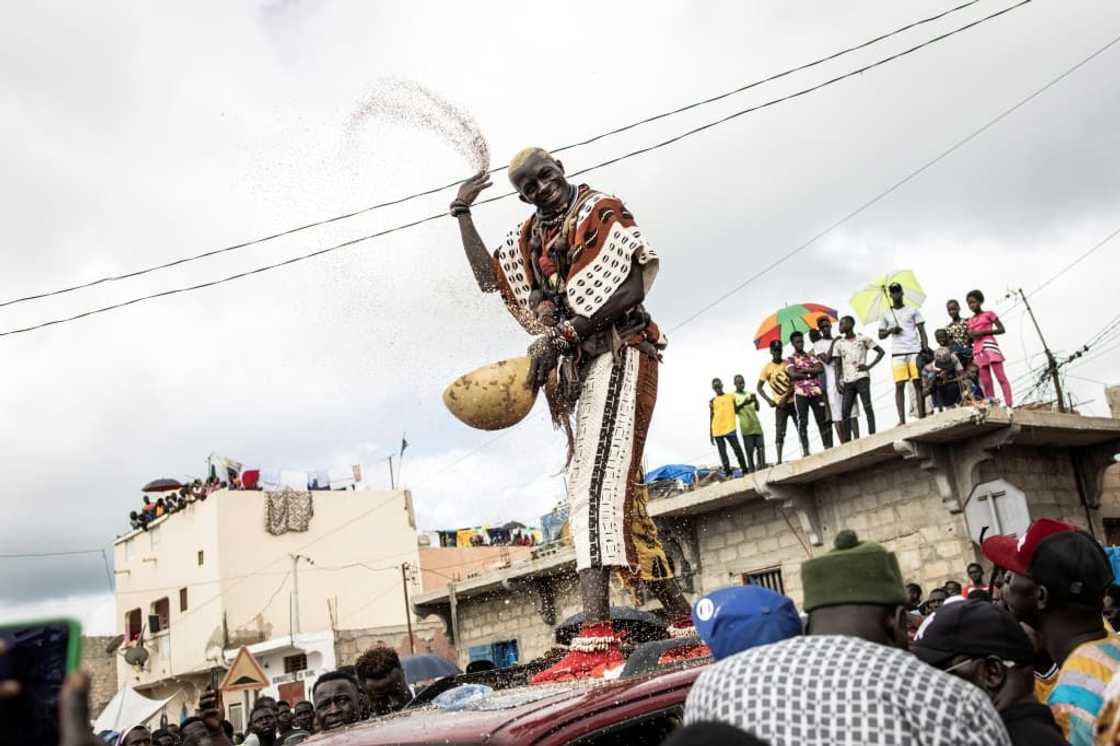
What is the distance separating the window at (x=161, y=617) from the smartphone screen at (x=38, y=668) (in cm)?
4316

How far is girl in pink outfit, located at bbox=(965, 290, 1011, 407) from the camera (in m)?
12.6

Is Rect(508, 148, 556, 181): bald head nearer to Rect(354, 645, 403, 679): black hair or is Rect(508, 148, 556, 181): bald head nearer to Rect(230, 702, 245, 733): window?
Rect(354, 645, 403, 679): black hair

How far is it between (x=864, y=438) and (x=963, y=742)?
11473 mm

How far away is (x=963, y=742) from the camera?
193cm

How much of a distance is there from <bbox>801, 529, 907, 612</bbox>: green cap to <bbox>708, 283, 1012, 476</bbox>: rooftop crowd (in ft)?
34.8

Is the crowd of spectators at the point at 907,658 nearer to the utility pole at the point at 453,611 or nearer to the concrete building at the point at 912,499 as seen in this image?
the concrete building at the point at 912,499

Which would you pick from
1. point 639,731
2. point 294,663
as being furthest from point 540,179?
point 294,663

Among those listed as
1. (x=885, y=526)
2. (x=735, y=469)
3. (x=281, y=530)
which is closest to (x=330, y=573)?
(x=281, y=530)

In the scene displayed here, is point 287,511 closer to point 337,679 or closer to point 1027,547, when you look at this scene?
point 337,679

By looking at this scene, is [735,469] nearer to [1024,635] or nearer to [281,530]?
[1024,635]

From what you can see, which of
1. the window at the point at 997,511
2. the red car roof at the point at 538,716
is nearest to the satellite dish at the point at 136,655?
the window at the point at 997,511

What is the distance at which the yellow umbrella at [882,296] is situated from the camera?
1309cm

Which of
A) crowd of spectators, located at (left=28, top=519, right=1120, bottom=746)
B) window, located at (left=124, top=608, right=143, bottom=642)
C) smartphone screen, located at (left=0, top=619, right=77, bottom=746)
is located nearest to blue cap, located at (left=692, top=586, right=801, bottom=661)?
crowd of spectators, located at (left=28, top=519, right=1120, bottom=746)

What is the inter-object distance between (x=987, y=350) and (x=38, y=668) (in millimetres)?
12617
